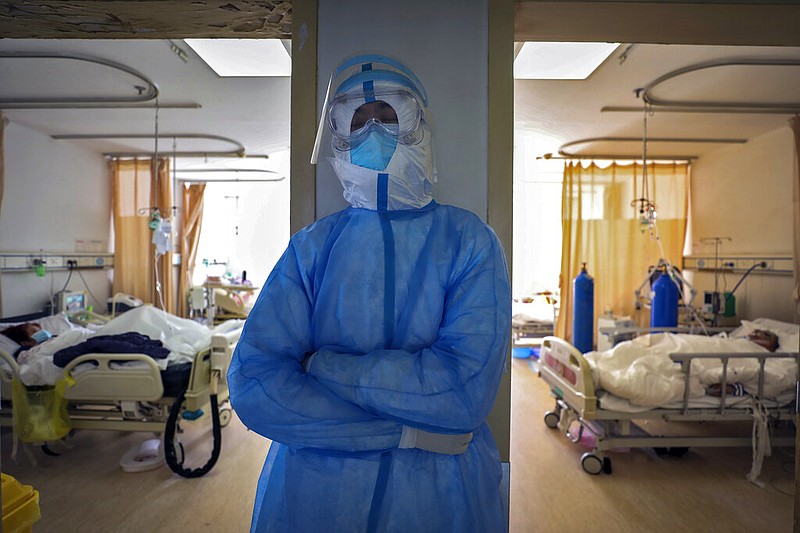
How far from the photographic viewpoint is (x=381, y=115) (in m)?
1.05

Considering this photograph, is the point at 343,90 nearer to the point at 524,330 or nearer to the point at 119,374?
the point at 119,374

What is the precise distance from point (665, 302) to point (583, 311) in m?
0.75

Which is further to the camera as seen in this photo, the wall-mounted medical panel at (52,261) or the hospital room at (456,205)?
the wall-mounted medical panel at (52,261)

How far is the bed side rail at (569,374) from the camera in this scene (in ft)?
8.97

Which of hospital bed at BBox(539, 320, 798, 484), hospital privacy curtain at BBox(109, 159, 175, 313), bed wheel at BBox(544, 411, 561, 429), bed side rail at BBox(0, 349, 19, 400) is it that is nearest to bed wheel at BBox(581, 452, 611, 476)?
hospital bed at BBox(539, 320, 798, 484)

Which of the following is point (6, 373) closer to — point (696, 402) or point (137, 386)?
point (137, 386)

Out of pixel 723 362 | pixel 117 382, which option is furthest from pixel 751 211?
pixel 117 382

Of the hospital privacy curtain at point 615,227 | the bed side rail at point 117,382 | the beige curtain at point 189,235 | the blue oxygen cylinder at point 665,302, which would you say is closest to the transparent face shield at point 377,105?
the bed side rail at point 117,382

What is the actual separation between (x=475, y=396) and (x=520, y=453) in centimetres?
252

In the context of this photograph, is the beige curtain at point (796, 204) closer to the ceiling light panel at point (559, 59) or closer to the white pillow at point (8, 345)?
the ceiling light panel at point (559, 59)

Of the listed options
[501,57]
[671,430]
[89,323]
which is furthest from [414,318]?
[89,323]

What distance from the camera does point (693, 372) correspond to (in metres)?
2.80

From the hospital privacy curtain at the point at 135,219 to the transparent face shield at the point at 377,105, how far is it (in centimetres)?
532

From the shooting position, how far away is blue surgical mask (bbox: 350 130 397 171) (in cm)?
101
